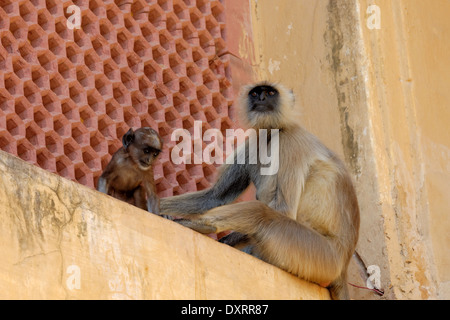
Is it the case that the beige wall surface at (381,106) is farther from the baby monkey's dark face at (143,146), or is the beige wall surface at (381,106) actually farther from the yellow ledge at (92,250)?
the yellow ledge at (92,250)

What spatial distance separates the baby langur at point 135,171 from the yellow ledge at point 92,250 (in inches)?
25.8

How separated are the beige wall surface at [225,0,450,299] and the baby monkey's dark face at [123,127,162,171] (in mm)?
1344

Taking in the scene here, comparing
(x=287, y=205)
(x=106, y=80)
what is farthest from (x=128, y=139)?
(x=287, y=205)

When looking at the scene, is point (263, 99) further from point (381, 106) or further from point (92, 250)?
point (92, 250)

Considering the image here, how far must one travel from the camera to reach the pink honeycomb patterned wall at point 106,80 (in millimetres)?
4086

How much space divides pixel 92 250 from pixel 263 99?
168cm

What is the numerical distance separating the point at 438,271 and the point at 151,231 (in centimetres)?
222

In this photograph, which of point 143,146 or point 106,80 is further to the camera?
point 106,80

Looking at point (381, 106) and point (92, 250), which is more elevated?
point (381, 106)

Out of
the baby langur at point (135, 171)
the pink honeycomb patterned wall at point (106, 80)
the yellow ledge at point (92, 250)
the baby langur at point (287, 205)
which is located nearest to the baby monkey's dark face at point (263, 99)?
the baby langur at point (287, 205)

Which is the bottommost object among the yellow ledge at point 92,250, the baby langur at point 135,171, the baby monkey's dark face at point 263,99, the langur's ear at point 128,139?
the yellow ledge at point 92,250

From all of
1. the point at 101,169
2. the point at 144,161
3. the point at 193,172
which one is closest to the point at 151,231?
the point at 144,161

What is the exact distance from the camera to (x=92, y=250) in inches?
118
